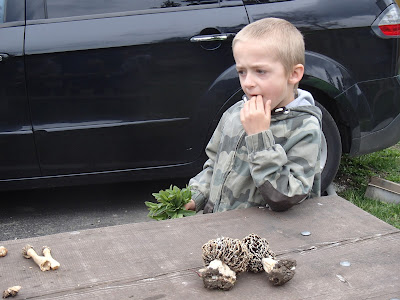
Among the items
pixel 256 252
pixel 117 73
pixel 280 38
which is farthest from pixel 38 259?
pixel 117 73

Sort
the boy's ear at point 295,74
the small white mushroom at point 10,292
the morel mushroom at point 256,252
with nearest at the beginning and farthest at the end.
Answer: the small white mushroom at point 10,292 < the morel mushroom at point 256,252 < the boy's ear at point 295,74

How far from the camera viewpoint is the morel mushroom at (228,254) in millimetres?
1399

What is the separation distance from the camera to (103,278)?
4.65ft

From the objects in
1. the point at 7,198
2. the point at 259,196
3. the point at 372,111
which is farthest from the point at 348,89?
the point at 7,198

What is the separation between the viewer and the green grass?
411 centimetres

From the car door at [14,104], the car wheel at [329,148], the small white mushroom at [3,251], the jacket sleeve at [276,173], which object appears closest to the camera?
the small white mushroom at [3,251]

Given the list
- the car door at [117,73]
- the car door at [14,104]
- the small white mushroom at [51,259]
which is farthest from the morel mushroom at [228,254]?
the car door at [14,104]

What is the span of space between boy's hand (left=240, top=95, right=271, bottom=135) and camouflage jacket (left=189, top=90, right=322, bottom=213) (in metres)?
0.02

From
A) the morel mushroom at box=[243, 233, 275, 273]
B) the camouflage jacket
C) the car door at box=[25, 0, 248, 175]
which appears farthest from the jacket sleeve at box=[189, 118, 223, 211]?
the car door at box=[25, 0, 248, 175]

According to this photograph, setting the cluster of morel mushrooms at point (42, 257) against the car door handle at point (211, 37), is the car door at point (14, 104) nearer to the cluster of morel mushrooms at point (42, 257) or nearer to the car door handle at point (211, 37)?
the car door handle at point (211, 37)

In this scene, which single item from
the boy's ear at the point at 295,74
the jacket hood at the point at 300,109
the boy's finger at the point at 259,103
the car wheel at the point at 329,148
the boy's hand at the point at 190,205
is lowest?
the car wheel at the point at 329,148

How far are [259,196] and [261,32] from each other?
55cm

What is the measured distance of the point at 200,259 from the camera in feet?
4.98

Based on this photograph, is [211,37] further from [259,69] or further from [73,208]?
[259,69]
